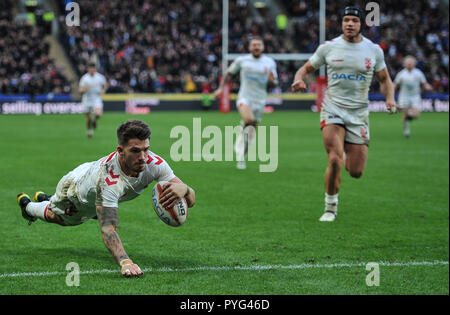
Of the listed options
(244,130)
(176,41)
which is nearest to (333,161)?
(244,130)

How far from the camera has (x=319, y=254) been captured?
24.2ft

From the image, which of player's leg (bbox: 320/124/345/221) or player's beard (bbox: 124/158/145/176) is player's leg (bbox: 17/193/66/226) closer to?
player's beard (bbox: 124/158/145/176)

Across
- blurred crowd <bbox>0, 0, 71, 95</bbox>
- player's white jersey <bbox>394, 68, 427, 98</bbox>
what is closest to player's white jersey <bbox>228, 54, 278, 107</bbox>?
player's white jersey <bbox>394, 68, 427, 98</bbox>

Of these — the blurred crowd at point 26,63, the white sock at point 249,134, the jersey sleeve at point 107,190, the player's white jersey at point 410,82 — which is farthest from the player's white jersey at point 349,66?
the blurred crowd at point 26,63

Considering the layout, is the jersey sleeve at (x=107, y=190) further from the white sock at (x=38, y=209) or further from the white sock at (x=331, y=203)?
the white sock at (x=331, y=203)

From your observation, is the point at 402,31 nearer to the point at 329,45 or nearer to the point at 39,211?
the point at 329,45

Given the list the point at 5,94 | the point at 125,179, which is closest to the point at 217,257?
the point at 125,179

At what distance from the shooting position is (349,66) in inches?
374

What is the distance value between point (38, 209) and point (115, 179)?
1.69m

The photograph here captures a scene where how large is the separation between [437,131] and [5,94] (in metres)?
21.7

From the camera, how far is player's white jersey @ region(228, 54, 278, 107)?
51.2 ft

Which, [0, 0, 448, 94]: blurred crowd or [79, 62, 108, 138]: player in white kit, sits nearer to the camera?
[79, 62, 108, 138]: player in white kit

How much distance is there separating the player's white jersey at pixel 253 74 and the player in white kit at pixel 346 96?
228 inches

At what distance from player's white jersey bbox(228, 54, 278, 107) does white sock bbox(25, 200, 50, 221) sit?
329 inches
